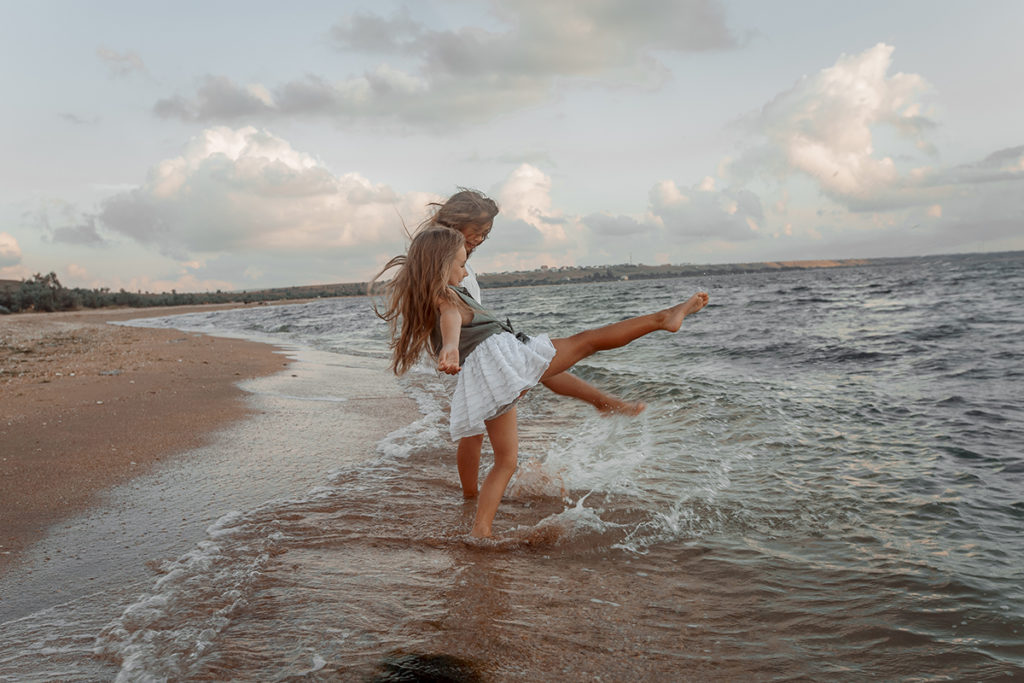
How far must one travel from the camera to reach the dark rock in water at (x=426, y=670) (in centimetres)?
209

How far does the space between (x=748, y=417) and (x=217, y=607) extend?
5554mm

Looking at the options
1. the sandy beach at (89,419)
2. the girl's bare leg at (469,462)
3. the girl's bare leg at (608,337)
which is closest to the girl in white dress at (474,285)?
the girl's bare leg at (469,462)

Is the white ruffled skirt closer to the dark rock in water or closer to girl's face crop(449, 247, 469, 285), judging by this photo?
girl's face crop(449, 247, 469, 285)

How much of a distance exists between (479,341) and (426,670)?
6.01 ft

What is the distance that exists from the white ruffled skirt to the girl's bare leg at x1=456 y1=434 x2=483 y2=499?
14.4 inches

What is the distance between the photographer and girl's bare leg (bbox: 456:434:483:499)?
3980 millimetres

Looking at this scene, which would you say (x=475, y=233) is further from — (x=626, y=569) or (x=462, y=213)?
(x=626, y=569)

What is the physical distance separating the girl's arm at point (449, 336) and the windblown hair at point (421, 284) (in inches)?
2.9

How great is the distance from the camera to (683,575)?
10.0ft

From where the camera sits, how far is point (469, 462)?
4.09 meters

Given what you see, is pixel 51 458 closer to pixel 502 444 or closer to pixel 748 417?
pixel 502 444

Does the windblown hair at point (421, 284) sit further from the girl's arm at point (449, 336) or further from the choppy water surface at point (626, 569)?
the choppy water surface at point (626, 569)

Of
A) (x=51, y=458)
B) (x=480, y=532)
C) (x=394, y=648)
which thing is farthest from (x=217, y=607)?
(x=51, y=458)

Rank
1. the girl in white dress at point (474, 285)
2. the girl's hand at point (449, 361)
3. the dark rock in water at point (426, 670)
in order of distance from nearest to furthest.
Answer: the dark rock in water at point (426, 670)
the girl's hand at point (449, 361)
the girl in white dress at point (474, 285)
